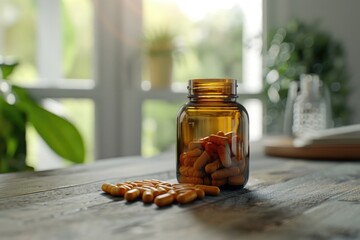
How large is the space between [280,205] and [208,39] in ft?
7.13

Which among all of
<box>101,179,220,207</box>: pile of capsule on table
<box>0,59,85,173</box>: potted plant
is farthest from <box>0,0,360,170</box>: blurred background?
<box>101,179,220,207</box>: pile of capsule on table

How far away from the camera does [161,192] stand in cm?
80

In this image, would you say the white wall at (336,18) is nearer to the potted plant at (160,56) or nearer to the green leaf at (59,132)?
the potted plant at (160,56)

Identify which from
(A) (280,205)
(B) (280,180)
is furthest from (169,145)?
(A) (280,205)

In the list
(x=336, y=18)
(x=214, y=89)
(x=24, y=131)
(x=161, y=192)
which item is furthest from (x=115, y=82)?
(x=161, y=192)

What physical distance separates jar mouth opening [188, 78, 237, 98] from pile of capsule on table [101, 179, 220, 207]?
0.50 feet

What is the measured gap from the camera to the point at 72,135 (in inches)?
71.6

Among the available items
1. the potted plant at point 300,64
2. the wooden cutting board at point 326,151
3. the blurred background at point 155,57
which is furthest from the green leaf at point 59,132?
the potted plant at point 300,64

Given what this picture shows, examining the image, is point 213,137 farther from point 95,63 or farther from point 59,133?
point 95,63

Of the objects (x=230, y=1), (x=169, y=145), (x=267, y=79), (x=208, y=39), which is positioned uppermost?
(x=230, y=1)

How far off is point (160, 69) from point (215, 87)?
1617 millimetres

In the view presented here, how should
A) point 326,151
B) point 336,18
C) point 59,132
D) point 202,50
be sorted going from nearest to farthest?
point 326,151
point 59,132
point 202,50
point 336,18

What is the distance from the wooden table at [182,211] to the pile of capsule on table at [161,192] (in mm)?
13

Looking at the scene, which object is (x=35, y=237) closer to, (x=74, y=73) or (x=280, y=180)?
(x=280, y=180)
